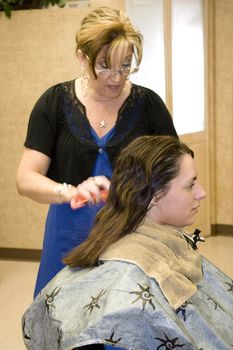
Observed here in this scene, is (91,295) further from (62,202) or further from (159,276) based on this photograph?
(62,202)

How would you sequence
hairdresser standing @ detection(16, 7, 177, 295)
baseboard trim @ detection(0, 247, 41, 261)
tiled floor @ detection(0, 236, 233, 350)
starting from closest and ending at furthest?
hairdresser standing @ detection(16, 7, 177, 295)
tiled floor @ detection(0, 236, 233, 350)
baseboard trim @ detection(0, 247, 41, 261)

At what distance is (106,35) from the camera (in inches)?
65.7

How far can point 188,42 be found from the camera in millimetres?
4430

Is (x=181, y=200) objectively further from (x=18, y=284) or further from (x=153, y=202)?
(x=18, y=284)

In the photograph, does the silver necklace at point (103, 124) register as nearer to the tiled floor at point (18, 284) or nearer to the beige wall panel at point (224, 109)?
the tiled floor at point (18, 284)

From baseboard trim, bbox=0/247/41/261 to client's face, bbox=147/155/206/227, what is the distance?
9.04 feet

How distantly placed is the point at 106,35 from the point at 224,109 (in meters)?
3.08

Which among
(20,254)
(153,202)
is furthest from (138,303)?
(20,254)

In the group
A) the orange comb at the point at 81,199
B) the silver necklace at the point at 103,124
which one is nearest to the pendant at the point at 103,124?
the silver necklace at the point at 103,124

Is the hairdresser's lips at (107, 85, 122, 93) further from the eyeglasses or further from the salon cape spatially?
the salon cape

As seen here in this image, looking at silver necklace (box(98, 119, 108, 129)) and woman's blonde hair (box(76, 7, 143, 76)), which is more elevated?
woman's blonde hair (box(76, 7, 143, 76))

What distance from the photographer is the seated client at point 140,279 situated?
1.32 meters

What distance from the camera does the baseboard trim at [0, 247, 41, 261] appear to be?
4.21 meters

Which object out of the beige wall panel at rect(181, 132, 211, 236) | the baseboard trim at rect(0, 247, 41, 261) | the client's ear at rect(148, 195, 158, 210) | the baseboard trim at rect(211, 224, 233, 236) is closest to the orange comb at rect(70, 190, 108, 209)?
the client's ear at rect(148, 195, 158, 210)
